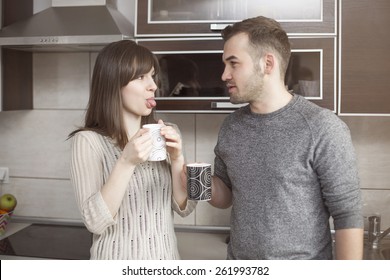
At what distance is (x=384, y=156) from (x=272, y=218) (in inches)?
39.1

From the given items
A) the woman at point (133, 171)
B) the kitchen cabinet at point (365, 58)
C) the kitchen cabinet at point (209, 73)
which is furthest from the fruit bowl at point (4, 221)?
the kitchen cabinet at point (365, 58)

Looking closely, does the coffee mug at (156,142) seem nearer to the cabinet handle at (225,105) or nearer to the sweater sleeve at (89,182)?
the sweater sleeve at (89,182)

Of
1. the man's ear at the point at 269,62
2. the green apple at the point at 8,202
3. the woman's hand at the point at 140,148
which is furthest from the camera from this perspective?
the green apple at the point at 8,202

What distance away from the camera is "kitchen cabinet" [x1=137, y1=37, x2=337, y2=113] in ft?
5.24

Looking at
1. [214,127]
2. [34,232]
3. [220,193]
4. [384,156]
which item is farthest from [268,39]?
[34,232]

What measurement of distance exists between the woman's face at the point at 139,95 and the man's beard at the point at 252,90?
226 millimetres

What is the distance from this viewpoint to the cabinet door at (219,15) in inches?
62.7

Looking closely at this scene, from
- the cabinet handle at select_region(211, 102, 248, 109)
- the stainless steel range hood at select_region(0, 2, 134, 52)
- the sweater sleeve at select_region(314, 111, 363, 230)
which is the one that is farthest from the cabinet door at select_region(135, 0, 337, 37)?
the sweater sleeve at select_region(314, 111, 363, 230)

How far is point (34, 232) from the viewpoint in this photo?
76.6 inches

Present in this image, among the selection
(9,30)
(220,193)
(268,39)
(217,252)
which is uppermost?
(9,30)

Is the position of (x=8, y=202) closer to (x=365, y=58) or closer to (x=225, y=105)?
(x=225, y=105)

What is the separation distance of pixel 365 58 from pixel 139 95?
884mm
